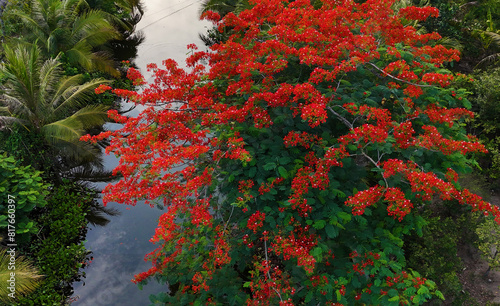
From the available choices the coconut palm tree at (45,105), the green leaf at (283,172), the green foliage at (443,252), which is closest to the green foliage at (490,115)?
the green foliage at (443,252)

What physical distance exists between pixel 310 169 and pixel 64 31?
351 inches

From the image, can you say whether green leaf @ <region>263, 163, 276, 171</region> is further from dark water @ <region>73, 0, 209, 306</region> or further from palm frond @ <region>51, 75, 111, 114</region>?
palm frond @ <region>51, 75, 111, 114</region>

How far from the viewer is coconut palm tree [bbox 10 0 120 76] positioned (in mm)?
9047

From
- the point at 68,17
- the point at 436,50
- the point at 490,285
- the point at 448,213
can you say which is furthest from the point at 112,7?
the point at 490,285

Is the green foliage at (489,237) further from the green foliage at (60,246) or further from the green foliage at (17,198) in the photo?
the green foliage at (17,198)

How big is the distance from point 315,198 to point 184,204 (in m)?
1.69

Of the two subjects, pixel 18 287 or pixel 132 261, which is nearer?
pixel 18 287

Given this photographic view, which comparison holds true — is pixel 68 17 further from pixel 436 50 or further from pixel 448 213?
pixel 448 213

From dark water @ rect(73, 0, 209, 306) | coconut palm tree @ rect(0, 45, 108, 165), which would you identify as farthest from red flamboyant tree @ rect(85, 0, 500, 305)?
coconut palm tree @ rect(0, 45, 108, 165)

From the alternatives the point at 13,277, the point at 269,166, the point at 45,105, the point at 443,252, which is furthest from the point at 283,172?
the point at 45,105

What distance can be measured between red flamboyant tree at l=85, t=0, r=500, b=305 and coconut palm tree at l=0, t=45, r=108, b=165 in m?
2.63

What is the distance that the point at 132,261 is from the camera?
6.42 m

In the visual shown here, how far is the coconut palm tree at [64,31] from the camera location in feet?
29.7

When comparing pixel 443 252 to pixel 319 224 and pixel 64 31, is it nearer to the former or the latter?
pixel 319 224
